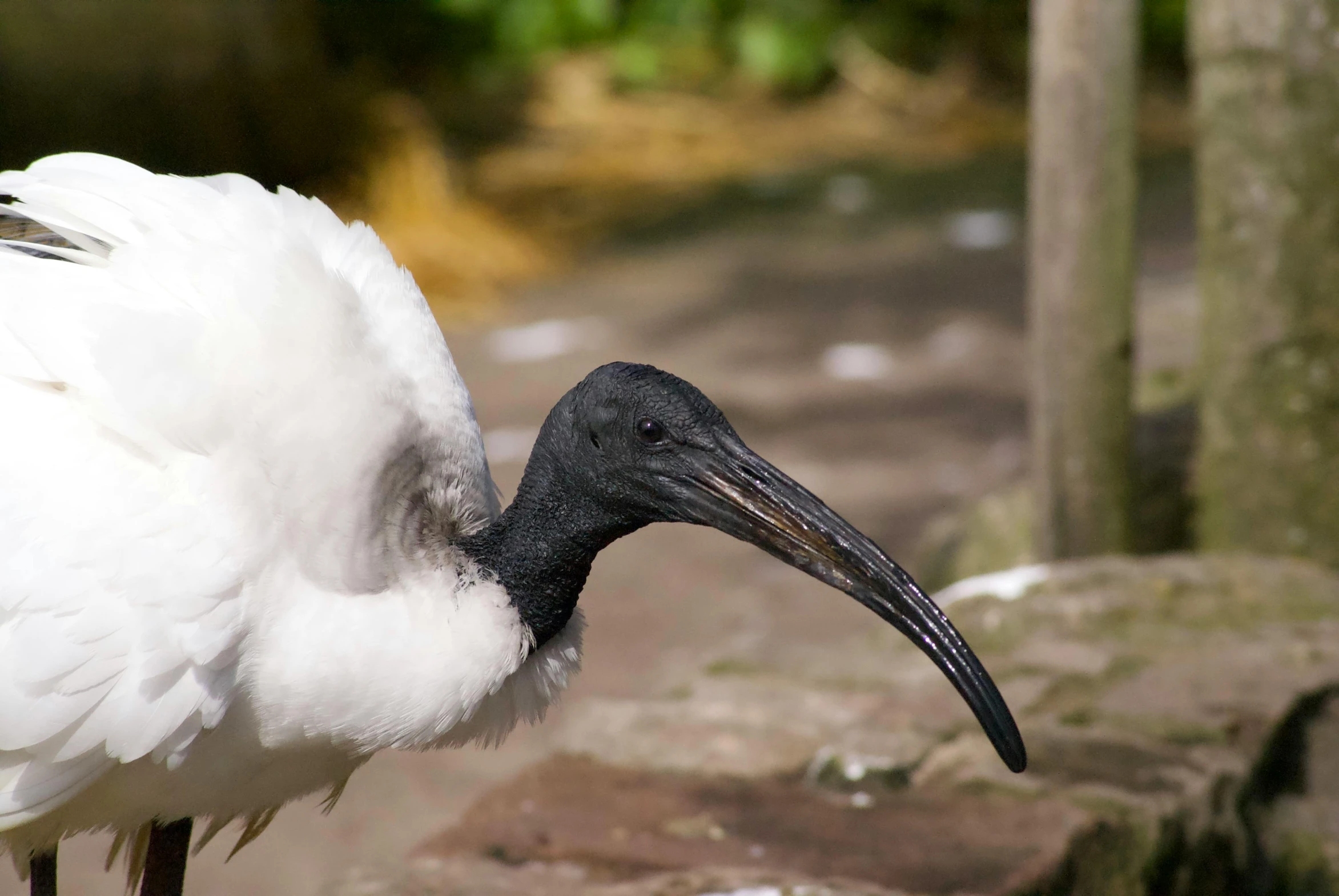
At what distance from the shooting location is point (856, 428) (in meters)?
5.55

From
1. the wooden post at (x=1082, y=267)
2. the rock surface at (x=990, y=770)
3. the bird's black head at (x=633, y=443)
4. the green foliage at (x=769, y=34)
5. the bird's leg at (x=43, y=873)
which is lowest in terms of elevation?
the bird's leg at (x=43, y=873)

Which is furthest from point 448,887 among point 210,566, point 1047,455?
point 1047,455

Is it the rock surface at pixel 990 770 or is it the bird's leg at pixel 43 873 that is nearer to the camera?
the bird's leg at pixel 43 873

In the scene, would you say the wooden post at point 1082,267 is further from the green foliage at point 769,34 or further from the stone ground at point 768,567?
the green foliage at point 769,34

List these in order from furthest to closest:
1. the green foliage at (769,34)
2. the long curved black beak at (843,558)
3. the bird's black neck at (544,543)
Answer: the green foliage at (769,34), the bird's black neck at (544,543), the long curved black beak at (843,558)

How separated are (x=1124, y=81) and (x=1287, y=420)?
0.91 m

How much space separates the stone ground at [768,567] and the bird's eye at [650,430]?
2.58 ft

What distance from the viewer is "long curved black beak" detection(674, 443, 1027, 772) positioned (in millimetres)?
1972

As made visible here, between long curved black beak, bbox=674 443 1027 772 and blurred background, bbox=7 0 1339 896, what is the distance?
0.49 meters

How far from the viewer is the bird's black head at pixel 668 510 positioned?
1.98m

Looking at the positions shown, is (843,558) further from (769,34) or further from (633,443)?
(769,34)

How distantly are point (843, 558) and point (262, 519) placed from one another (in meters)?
0.76

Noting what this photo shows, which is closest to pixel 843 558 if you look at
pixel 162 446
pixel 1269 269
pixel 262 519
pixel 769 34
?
pixel 262 519

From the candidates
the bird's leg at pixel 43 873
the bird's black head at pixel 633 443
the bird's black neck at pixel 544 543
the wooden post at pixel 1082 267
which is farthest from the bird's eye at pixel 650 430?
the wooden post at pixel 1082 267
